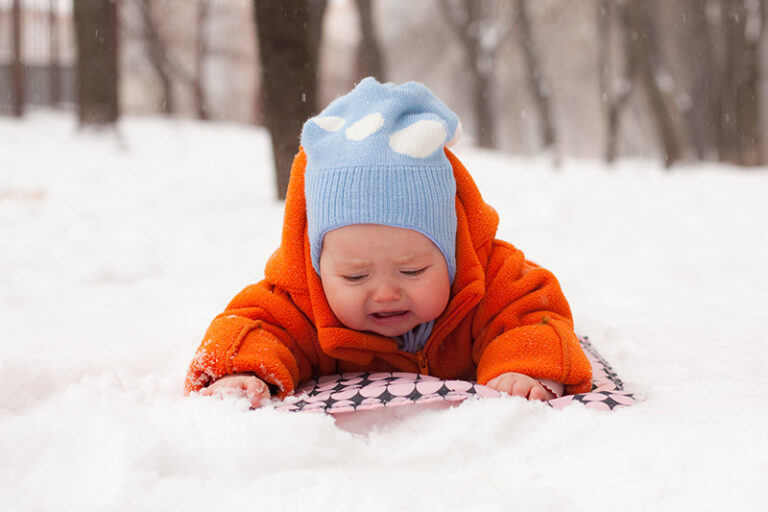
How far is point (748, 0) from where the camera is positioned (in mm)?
11258

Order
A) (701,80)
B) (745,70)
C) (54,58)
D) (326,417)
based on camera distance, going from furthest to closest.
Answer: (701,80) < (54,58) < (745,70) < (326,417)

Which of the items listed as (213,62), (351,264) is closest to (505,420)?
(351,264)

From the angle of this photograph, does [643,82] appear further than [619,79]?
No

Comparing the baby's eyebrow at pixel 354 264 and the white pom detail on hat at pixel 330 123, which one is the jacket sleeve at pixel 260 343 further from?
the white pom detail on hat at pixel 330 123

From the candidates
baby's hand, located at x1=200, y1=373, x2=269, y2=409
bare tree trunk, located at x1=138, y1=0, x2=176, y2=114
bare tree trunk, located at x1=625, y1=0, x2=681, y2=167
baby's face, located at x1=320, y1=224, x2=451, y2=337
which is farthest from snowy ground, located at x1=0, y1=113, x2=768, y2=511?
bare tree trunk, located at x1=138, y1=0, x2=176, y2=114

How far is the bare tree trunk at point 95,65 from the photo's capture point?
27.2ft

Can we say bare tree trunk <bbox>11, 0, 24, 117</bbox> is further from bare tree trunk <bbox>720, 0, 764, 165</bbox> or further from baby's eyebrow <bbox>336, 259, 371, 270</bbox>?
bare tree trunk <bbox>720, 0, 764, 165</bbox>

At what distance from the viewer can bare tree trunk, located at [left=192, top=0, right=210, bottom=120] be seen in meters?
15.3

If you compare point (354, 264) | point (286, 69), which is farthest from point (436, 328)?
point (286, 69)

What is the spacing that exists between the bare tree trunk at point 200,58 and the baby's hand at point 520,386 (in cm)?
1465

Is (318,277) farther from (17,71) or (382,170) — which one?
(17,71)

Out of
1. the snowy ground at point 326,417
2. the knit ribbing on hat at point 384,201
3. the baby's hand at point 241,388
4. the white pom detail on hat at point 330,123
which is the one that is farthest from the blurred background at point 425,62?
the baby's hand at point 241,388

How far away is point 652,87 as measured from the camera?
10.8m

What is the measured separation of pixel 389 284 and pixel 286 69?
317 cm
